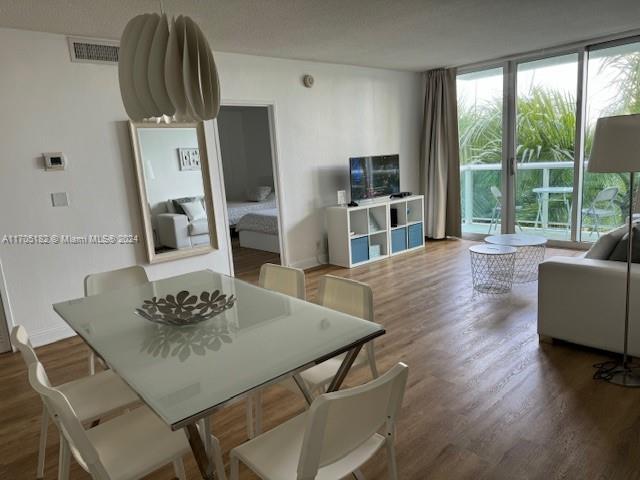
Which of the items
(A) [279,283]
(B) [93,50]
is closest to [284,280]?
(A) [279,283]

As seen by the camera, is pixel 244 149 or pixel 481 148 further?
pixel 244 149

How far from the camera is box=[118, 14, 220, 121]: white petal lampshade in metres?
1.67

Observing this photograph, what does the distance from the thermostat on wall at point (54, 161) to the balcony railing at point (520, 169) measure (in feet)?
16.7

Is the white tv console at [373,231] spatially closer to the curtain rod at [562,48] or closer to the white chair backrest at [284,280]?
the curtain rod at [562,48]

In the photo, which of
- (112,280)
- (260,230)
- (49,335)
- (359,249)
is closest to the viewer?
(112,280)

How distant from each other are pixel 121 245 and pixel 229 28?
80.8 inches

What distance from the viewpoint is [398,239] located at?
19.6ft

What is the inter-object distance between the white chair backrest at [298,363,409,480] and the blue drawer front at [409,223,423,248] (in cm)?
492

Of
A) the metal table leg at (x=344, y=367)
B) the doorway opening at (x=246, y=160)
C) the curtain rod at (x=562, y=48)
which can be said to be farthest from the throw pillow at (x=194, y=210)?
the curtain rod at (x=562, y=48)

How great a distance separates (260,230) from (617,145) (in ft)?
16.0

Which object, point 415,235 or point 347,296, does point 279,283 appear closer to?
point 347,296

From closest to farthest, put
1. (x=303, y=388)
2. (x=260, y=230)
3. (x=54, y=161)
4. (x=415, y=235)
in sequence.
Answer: (x=303, y=388) → (x=54, y=161) → (x=415, y=235) → (x=260, y=230)

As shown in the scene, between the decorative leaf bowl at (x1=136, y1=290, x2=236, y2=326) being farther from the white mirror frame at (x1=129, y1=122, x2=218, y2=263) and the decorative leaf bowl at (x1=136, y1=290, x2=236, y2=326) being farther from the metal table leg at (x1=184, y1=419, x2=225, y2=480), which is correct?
the white mirror frame at (x1=129, y1=122, x2=218, y2=263)

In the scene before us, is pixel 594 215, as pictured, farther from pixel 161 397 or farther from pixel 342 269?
pixel 161 397
